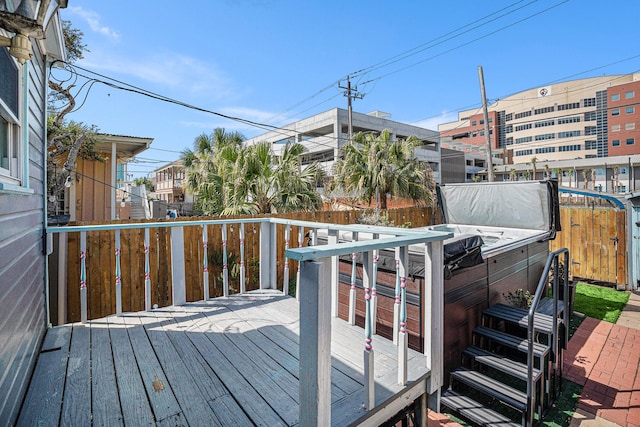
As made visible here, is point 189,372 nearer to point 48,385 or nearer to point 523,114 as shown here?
point 48,385

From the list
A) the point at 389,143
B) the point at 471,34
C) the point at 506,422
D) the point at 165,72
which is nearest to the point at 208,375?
the point at 506,422

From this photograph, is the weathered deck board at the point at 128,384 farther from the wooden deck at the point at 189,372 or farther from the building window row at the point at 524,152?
the building window row at the point at 524,152

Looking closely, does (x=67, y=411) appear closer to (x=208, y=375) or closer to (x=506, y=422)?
(x=208, y=375)

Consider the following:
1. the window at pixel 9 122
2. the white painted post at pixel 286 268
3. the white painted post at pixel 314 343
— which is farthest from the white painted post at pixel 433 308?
the window at pixel 9 122

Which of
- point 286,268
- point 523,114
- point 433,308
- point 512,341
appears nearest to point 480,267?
point 512,341

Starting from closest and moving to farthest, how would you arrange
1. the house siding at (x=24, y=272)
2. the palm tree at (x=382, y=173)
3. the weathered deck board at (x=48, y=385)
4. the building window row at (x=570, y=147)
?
the house siding at (x=24, y=272)
the weathered deck board at (x=48, y=385)
the palm tree at (x=382, y=173)
the building window row at (x=570, y=147)

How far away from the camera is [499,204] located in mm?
5953

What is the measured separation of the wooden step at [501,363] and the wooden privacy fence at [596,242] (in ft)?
16.9

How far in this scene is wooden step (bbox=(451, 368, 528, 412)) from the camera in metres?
2.36

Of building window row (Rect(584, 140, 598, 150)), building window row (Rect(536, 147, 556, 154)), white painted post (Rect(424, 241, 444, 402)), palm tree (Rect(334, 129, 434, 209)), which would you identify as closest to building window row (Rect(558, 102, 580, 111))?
building window row (Rect(584, 140, 598, 150))

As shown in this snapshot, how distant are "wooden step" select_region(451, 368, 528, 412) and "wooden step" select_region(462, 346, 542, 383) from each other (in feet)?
0.38

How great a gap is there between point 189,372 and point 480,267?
2.80 m

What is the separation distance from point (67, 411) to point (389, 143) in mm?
9529

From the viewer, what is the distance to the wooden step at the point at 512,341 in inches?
102
